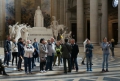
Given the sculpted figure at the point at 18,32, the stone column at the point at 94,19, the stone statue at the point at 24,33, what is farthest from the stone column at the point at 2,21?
the stone column at the point at 94,19

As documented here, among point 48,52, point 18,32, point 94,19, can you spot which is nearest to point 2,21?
point 18,32

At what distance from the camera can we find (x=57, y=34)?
85.1 ft

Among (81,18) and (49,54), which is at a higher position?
(81,18)

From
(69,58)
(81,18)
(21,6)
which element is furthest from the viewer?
(21,6)

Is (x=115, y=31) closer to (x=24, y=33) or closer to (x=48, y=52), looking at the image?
(x=24, y=33)

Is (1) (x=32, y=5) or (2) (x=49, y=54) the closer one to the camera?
(2) (x=49, y=54)

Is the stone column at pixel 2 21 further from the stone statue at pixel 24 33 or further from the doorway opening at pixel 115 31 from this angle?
the doorway opening at pixel 115 31

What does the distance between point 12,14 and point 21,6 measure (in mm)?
1879

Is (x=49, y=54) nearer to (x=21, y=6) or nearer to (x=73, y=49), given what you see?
(x=73, y=49)

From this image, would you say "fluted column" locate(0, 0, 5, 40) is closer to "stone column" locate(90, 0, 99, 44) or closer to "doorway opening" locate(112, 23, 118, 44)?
"stone column" locate(90, 0, 99, 44)

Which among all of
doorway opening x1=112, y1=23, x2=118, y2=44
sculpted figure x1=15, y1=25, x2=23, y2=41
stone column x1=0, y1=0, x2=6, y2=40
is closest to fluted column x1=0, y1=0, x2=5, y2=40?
stone column x1=0, y1=0, x2=6, y2=40

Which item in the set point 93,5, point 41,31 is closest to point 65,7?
point 93,5

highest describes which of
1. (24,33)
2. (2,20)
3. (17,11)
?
(17,11)

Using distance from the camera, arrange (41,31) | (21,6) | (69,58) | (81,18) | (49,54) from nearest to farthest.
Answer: (69,58)
(49,54)
(41,31)
(81,18)
(21,6)
